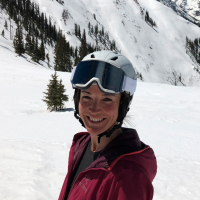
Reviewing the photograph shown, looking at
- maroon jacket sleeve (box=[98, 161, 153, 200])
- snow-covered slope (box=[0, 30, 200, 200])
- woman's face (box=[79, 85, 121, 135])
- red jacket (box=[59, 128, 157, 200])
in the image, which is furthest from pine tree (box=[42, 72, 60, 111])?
maroon jacket sleeve (box=[98, 161, 153, 200])

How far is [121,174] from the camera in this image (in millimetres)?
1392

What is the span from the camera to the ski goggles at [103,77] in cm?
193

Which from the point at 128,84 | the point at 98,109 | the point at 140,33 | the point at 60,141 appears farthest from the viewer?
the point at 140,33

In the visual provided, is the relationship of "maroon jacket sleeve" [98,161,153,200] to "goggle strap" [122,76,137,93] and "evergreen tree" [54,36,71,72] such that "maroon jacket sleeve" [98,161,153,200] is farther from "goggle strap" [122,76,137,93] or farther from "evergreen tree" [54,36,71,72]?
"evergreen tree" [54,36,71,72]

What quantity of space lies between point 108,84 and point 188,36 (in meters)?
203

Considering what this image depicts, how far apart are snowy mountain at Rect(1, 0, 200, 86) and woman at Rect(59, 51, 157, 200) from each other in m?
125

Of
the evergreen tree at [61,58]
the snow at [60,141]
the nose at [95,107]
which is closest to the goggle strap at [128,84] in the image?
the nose at [95,107]

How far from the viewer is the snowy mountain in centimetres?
13725

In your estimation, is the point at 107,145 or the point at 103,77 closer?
the point at 107,145

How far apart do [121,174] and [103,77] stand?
0.98 meters

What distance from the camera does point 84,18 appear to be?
157m

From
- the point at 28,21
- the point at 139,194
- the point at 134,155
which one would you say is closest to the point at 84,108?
the point at 134,155

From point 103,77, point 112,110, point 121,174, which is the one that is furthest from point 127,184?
point 103,77

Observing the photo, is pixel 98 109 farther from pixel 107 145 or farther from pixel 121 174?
pixel 121 174
